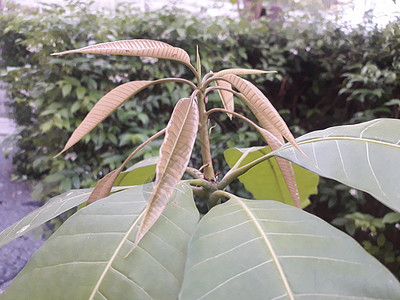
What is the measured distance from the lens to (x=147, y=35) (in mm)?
1744

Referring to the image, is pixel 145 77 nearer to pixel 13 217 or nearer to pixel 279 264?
pixel 13 217

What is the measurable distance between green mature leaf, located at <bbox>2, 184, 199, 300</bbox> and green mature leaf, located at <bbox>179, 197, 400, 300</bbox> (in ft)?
0.08

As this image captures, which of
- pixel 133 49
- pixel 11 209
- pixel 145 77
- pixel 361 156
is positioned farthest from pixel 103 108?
pixel 11 209

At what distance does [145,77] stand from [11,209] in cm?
100

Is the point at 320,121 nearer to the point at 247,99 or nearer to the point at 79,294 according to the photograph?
the point at 247,99

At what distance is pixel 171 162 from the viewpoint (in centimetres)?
29

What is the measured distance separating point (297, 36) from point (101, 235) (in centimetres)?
195

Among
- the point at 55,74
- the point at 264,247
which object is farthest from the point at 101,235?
the point at 55,74

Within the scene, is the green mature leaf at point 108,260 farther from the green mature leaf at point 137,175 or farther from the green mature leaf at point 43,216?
the green mature leaf at point 137,175

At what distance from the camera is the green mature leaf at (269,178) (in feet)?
2.04

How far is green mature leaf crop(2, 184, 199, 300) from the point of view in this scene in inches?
11.0

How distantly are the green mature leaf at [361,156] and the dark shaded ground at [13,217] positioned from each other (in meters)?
1.46

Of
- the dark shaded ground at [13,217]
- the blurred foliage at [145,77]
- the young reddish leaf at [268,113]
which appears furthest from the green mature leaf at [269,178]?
the dark shaded ground at [13,217]

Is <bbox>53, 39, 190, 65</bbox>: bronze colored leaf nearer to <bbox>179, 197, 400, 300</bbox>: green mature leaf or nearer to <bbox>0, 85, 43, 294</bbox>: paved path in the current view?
<bbox>179, 197, 400, 300</bbox>: green mature leaf
